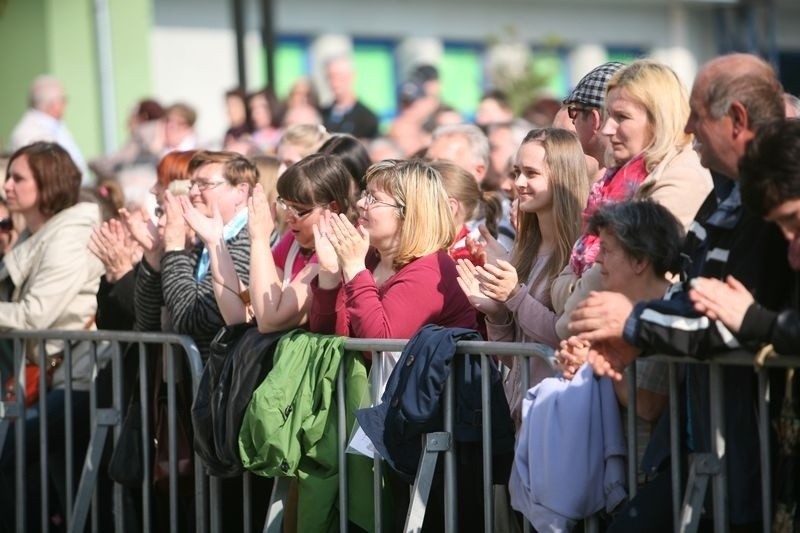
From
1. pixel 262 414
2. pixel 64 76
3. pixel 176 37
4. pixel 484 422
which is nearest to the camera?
pixel 484 422

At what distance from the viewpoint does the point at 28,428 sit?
7559 mm

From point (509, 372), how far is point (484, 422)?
0.39 meters

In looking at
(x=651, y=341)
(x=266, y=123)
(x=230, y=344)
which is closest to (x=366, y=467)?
(x=230, y=344)

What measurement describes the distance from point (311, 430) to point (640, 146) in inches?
66.9

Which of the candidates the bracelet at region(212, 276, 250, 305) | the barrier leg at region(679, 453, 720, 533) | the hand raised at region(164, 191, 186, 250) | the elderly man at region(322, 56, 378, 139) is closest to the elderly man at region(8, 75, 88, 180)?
the elderly man at region(322, 56, 378, 139)

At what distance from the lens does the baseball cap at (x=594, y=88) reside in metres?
5.90

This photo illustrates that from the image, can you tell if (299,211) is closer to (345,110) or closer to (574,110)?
(574,110)

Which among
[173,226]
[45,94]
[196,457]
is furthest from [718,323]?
[45,94]

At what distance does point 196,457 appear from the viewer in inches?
260

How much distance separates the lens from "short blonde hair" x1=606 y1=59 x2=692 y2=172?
208 inches

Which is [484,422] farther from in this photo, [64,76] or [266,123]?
[64,76]

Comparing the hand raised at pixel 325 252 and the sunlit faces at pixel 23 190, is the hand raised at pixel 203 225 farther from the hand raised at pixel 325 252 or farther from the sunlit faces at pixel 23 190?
the sunlit faces at pixel 23 190

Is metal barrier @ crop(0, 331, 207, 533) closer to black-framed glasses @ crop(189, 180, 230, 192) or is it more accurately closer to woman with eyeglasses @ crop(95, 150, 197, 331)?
woman with eyeglasses @ crop(95, 150, 197, 331)

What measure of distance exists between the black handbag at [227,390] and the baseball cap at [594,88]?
1.57 metres
